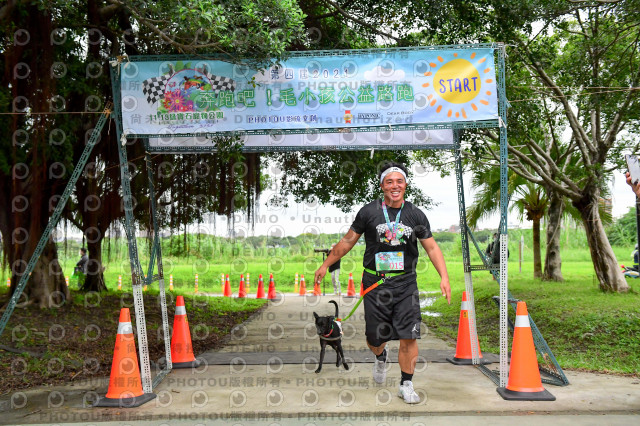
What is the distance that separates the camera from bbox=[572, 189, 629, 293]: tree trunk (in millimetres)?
12680

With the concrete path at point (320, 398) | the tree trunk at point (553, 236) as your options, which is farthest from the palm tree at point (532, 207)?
the concrete path at point (320, 398)

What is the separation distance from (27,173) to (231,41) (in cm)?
570

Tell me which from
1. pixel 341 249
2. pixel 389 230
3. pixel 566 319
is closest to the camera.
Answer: pixel 389 230

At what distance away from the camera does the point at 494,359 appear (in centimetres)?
712

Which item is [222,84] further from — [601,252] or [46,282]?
[601,252]

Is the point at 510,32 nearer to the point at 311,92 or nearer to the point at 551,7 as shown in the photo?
the point at 551,7

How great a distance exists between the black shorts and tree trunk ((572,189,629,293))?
350 inches

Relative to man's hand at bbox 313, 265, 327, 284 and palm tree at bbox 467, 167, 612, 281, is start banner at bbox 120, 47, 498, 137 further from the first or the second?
palm tree at bbox 467, 167, 612, 281

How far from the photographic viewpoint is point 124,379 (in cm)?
529

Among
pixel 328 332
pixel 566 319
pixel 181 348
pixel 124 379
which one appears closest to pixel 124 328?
pixel 124 379

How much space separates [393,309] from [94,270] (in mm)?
11272

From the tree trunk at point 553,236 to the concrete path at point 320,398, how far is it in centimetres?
1058

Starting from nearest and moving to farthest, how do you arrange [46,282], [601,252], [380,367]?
1. [380,367]
2. [46,282]
3. [601,252]

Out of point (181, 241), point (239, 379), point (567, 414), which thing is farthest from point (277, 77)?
point (181, 241)
